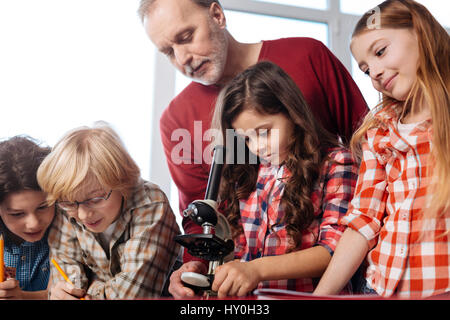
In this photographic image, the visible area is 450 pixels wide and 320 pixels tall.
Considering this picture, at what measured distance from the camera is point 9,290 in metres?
0.86

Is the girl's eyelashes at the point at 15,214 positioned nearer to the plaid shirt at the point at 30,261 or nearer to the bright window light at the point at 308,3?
the plaid shirt at the point at 30,261

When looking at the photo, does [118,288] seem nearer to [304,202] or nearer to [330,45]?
[304,202]

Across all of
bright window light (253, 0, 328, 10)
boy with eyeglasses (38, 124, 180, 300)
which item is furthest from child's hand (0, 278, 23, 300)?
bright window light (253, 0, 328, 10)

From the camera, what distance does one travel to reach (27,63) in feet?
3.61

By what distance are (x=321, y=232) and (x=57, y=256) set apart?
0.56 m

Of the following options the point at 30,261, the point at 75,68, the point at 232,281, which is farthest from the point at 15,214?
the point at 232,281

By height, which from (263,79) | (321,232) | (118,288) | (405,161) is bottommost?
(118,288)

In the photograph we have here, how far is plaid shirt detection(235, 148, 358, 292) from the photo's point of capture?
840 millimetres

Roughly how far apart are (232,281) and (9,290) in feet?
1.49
